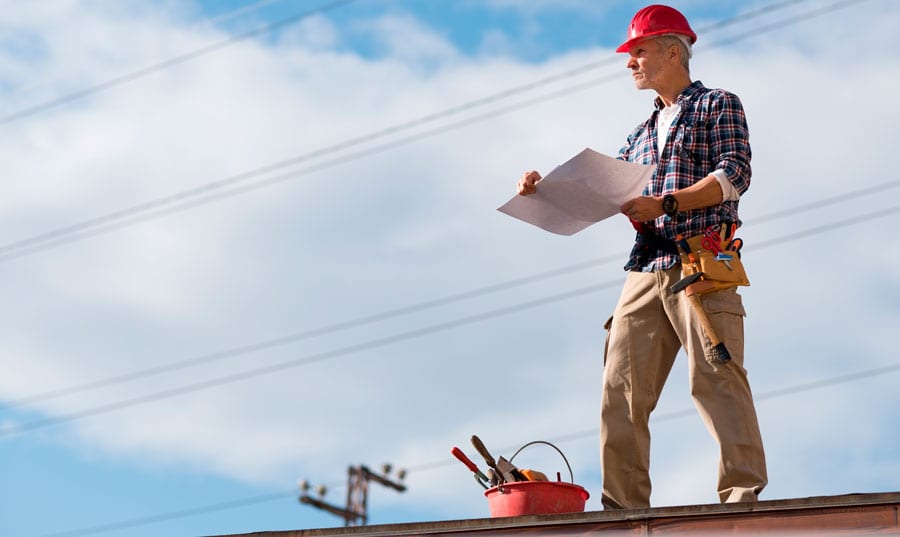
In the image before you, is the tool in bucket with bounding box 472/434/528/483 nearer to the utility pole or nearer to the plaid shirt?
the plaid shirt

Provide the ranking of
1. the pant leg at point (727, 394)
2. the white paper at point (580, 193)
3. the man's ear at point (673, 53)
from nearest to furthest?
the pant leg at point (727, 394) → the white paper at point (580, 193) → the man's ear at point (673, 53)

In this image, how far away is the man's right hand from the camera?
7.16 metres

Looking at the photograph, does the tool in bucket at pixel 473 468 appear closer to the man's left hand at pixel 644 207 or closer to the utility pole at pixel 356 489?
the man's left hand at pixel 644 207

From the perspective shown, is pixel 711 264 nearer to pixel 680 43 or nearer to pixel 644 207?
pixel 644 207

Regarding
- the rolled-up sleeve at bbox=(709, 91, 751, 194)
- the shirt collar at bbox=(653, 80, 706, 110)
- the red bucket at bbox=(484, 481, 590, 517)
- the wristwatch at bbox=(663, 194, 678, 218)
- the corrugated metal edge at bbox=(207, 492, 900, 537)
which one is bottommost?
the corrugated metal edge at bbox=(207, 492, 900, 537)

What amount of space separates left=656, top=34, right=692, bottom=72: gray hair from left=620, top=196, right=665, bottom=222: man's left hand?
2.89 feet

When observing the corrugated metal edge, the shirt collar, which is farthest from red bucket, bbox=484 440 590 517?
the shirt collar

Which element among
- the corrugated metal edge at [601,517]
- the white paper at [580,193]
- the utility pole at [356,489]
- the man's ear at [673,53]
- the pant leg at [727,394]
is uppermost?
the utility pole at [356,489]

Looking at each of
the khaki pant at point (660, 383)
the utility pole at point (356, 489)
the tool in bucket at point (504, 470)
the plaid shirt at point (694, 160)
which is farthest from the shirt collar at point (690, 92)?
the utility pole at point (356, 489)

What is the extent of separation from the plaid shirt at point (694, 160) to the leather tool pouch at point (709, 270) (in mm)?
108

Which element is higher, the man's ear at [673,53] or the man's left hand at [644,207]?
the man's ear at [673,53]

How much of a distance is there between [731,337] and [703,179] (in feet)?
2.52

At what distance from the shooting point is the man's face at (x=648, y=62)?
7.45 m

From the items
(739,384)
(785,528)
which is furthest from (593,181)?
(785,528)
